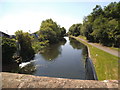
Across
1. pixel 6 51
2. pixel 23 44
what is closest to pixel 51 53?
pixel 23 44

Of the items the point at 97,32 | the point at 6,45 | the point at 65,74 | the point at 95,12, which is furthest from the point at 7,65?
→ the point at 95,12

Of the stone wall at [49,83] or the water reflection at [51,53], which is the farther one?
the water reflection at [51,53]

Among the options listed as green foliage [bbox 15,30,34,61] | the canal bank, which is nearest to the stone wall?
the canal bank

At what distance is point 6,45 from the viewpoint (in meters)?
12.3

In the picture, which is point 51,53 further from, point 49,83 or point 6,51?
point 49,83

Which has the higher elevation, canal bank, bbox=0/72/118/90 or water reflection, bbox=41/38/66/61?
canal bank, bbox=0/72/118/90

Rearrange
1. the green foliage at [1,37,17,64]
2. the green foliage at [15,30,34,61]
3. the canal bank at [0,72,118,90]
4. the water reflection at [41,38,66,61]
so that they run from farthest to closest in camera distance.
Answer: the water reflection at [41,38,66,61] → the green foliage at [15,30,34,61] → the green foliage at [1,37,17,64] → the canal bank at [0,72,118,90]

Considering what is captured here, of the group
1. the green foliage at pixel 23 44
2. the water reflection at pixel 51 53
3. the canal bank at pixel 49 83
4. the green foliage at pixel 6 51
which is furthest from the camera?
the water reflection at pixel 51 53

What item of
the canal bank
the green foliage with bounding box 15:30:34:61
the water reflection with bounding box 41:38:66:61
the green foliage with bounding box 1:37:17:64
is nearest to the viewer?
the canal bank

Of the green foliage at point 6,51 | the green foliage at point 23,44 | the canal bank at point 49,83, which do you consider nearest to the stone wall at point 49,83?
the canal bank at point 49,83

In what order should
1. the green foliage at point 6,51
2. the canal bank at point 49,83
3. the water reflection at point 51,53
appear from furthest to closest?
the water reflection at point 51,53 → the green foliage at point 6,51 → the canal bank at point 49,83

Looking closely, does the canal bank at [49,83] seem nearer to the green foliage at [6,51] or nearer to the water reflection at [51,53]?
the green foliage at [6,51]

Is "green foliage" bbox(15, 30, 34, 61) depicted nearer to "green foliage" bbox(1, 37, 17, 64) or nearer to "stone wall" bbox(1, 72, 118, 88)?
"green foliage" bbox(1, 37, 17, 64)

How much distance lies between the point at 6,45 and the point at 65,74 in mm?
8866
